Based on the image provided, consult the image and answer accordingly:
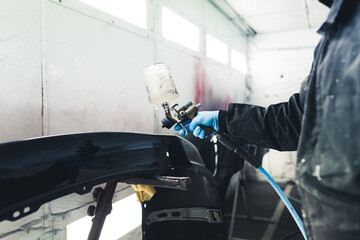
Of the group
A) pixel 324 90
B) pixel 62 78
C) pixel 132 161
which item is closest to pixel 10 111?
pixel 62 78

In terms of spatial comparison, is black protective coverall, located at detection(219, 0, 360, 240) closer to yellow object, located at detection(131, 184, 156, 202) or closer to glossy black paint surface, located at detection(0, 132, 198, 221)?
glossy black paint surface, located at detection(0, 132, 198, 221)

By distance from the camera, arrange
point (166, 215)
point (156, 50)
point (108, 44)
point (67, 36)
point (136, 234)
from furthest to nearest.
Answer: point (156, 50), point (136, 234), point (108, 44), point (67, 36), point (166, 215)

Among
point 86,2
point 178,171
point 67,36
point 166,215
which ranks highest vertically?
point 86,2

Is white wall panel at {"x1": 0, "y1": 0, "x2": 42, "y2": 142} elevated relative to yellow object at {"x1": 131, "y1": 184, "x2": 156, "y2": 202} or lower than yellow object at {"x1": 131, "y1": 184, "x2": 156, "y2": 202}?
elevated

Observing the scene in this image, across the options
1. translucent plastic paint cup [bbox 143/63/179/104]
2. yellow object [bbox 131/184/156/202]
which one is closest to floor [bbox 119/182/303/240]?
yellow object [bbox 131/184/156/202]

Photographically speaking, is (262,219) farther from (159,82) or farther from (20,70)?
(20,70)

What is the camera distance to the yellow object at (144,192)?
3.72 ft

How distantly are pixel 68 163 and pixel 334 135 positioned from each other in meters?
0.64

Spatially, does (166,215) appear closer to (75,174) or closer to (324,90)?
(75,174)

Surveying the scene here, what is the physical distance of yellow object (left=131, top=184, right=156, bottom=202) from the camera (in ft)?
3.72

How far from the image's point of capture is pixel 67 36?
1.29 m

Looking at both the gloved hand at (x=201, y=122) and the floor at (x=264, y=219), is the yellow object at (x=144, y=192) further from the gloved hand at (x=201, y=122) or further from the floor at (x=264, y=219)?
the floor at (x=264, y=219)

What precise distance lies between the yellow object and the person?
0.61 m

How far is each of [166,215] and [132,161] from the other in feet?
1.26
